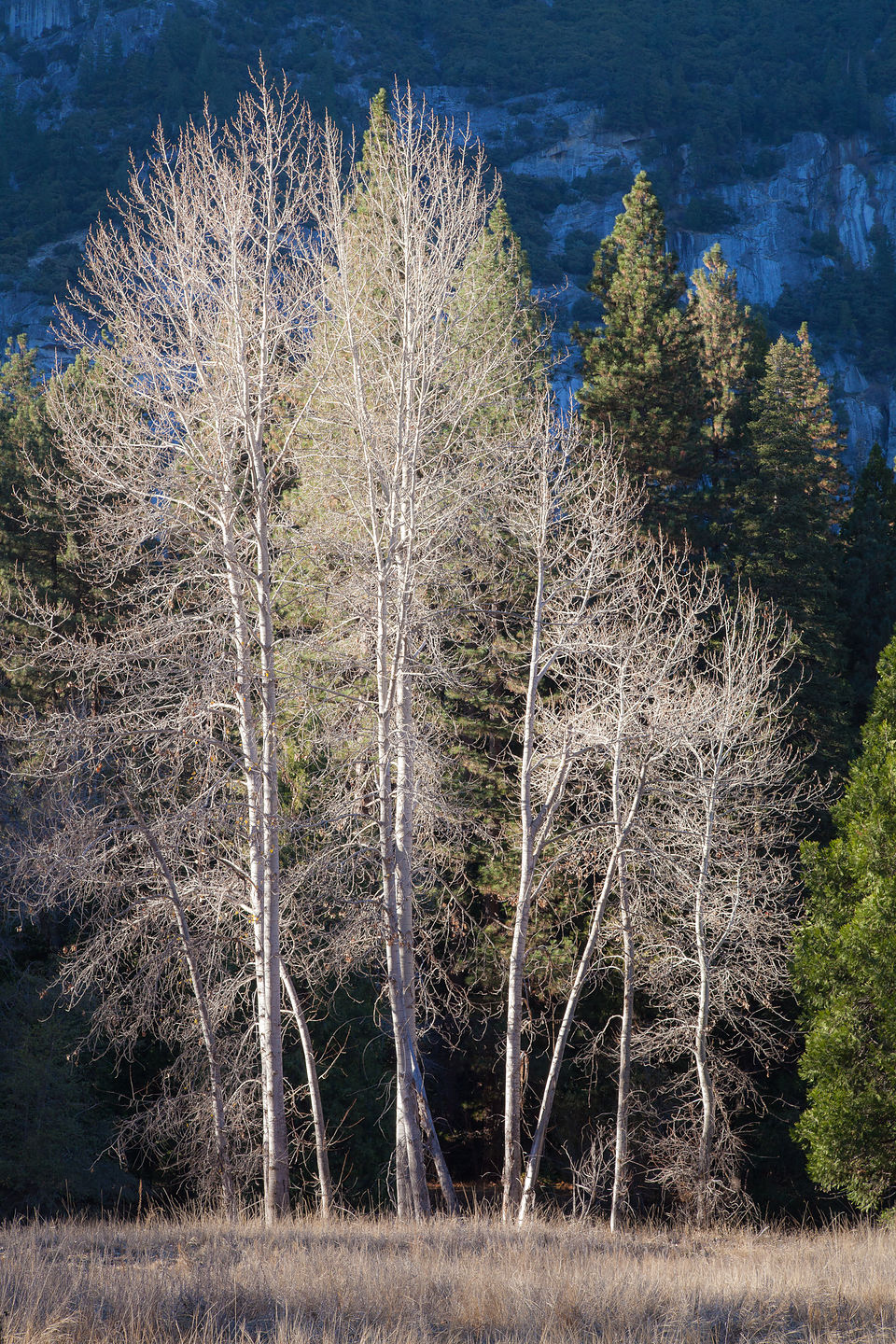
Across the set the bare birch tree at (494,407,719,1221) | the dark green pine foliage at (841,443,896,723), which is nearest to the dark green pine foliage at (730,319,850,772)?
the dark green pine foliage at (841,443,896,723)

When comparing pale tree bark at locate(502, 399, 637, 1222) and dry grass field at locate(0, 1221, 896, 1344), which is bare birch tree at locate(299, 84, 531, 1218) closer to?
pale tree bark at locate(502, 399, 637, 1222)

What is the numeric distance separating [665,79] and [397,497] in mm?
128773

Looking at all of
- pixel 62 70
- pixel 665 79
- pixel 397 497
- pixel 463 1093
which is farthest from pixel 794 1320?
pixel 665 79

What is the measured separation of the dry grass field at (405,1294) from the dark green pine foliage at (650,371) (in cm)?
1477

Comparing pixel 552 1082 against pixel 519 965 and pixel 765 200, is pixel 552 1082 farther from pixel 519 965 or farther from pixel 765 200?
pixel 765 200

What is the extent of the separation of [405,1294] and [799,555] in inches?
680

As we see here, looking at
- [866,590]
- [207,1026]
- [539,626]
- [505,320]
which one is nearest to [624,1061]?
[207,1026]

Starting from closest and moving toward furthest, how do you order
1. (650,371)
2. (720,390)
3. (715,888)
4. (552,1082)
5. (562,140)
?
(552,1082), (715,888), (650,371), (720,390), (562,140)

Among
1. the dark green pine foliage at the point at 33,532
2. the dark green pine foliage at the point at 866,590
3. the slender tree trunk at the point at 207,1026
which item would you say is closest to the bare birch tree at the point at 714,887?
the dark green pine foliage at the point at 866,590

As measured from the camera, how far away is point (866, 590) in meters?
22.6

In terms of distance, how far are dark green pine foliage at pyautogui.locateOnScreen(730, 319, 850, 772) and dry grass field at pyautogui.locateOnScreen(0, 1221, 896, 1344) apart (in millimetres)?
12637

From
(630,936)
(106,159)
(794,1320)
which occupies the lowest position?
(794,1320)

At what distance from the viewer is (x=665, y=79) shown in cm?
11938

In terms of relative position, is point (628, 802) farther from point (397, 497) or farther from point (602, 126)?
point (602, 126)
